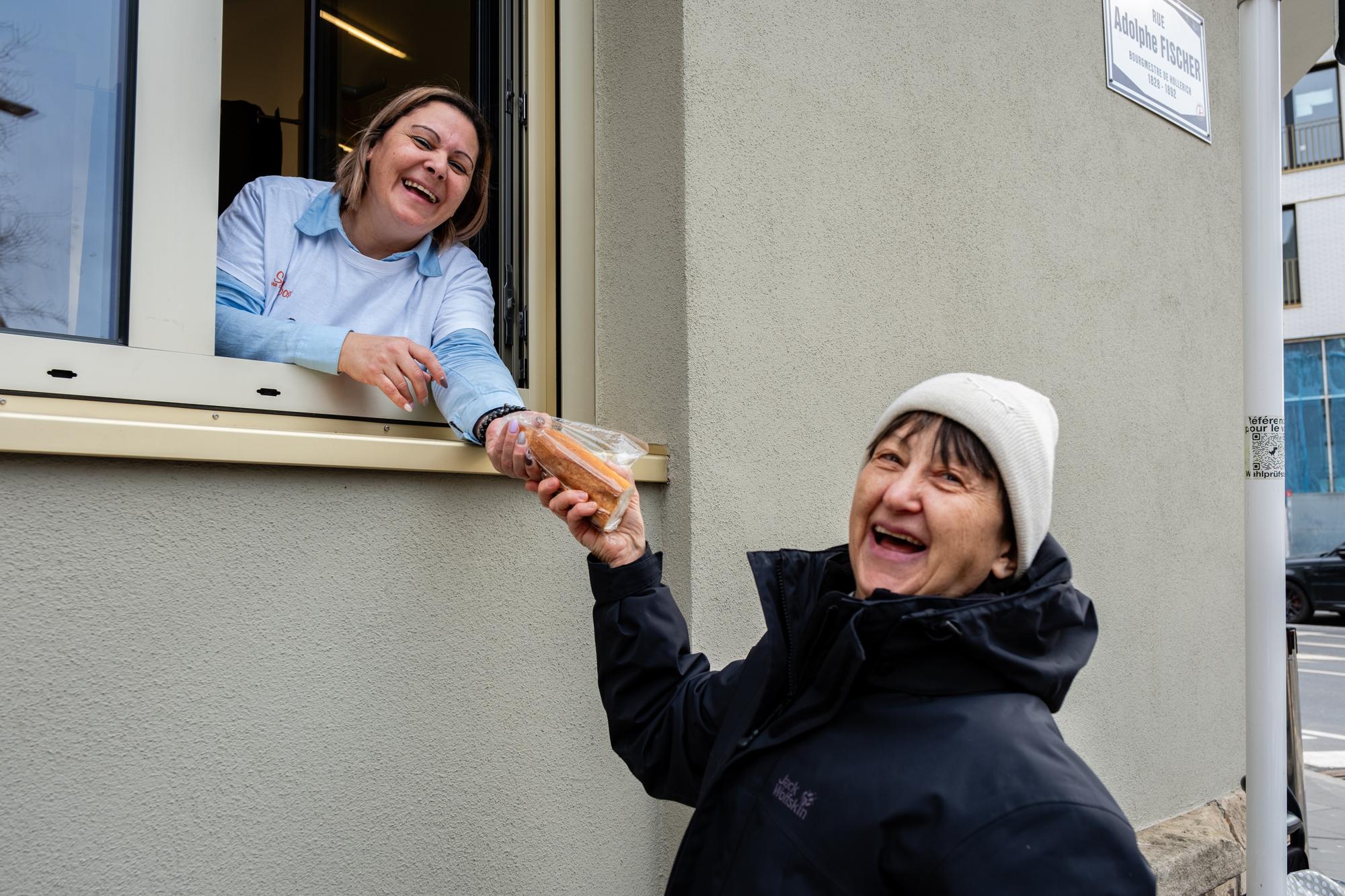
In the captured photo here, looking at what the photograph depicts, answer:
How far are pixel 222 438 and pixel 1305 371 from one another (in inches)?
906

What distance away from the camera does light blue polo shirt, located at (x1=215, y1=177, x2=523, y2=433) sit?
2.25 metres

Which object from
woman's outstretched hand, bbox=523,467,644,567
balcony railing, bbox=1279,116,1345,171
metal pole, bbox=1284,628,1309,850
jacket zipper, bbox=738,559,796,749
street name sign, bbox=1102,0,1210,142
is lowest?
metal pole, bbox=1284,628,1309,850

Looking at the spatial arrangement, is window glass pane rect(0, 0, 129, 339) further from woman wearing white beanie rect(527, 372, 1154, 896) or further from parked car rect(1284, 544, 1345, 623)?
parked car rect(1284, 544, 1345, 623)

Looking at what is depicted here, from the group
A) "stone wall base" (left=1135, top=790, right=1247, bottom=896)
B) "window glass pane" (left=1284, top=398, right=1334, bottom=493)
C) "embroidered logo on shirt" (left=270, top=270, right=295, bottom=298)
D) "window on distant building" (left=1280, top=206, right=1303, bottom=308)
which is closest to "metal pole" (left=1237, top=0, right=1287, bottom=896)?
"stone wall base" (left=1135, top=790, right=1247, bottom=896)

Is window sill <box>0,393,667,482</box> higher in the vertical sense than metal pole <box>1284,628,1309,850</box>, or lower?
higher

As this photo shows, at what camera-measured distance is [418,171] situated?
2490 millimetres

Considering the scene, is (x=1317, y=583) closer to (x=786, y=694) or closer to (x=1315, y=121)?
(x=1315, y=121)

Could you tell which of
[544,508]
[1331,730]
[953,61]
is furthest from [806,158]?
[1331,730]

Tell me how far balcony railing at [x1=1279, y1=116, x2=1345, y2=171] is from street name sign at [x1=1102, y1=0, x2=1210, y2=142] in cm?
1928

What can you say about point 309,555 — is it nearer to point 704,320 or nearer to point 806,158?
point 704,320

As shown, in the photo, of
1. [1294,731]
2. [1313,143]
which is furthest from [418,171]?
[1313,143]

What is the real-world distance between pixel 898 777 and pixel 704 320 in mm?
1520

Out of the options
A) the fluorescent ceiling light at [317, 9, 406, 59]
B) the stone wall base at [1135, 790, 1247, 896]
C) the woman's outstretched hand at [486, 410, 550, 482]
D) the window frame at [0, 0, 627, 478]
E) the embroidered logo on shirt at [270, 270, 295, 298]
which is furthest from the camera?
the fluorescent ceiling light at [317, 9, 406, 59]

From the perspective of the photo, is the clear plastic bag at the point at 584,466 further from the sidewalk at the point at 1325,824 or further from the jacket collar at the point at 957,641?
the sidewalk at the point at 1325,824
